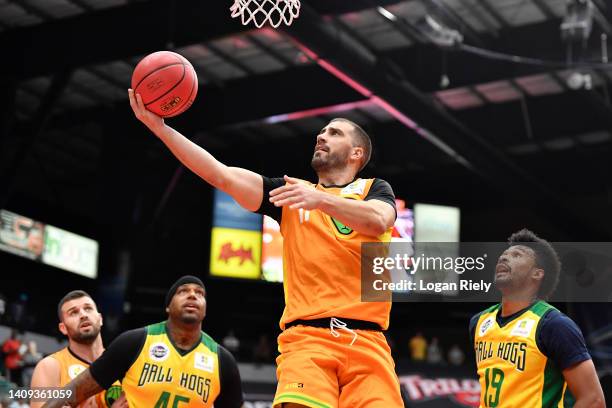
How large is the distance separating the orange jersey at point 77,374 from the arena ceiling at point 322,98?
26.9 feet

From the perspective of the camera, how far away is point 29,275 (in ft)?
72.9

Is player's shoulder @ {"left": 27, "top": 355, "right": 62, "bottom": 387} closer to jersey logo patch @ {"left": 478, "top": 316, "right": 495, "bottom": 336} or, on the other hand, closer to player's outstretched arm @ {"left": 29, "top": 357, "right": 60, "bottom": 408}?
player's outstretched arm @ {"left": 29, "top": 357, "right": 60, "bottom": 408}

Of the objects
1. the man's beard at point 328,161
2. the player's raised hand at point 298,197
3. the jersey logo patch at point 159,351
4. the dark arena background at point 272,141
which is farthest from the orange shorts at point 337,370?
the dark arena background at point 272,141

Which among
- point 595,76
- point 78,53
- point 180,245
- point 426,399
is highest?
point 595,76

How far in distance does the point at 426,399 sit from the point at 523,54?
25.2 feet

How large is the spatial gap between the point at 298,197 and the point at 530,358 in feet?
6.14

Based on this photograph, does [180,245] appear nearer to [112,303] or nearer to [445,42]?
[112,303]

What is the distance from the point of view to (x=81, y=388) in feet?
23.2

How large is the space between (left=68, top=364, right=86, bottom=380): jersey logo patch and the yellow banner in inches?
668

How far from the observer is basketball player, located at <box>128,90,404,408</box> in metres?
4.87

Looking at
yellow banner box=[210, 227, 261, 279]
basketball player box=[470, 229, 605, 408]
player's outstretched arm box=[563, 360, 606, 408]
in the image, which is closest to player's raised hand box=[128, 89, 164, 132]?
basketball player box=[470, 229, 605, 408]

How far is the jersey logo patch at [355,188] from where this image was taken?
5.34 metres

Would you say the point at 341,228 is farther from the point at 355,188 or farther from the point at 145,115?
the point at 145,115

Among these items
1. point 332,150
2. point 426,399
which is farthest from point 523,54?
point 332,150
